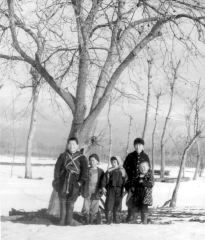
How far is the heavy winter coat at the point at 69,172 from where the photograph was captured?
9.12 m

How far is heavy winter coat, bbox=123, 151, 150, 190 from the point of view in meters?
10.1

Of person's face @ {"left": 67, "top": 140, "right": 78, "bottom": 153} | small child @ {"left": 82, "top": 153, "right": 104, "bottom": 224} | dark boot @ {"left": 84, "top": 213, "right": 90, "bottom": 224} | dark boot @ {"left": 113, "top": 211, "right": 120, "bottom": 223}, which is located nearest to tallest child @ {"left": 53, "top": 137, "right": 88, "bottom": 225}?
person's face @ {"left": 67, "top": 140, "right": 78, "bottom": 153}

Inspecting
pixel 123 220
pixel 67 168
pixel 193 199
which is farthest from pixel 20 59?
pixel 193 199

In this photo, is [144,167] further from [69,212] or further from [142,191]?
[69,212]

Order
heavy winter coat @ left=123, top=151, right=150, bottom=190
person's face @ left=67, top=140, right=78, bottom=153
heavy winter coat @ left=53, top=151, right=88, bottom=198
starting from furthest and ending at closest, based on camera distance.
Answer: heavy winter coat @ left=123, top=151, right=150, bottom=190 → person's face @ left=67, top=140, right=78, bottom=153 → heavy winter coat @ left=53, top=151, right=88, bottom=198

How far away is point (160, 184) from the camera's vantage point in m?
30.5

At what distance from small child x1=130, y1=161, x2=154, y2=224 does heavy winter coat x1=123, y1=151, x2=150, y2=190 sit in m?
0.16

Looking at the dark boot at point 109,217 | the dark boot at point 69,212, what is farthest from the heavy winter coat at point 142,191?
the dark boot at point 69,212

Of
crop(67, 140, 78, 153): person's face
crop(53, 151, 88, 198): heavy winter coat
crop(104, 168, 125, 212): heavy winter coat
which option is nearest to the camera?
crop(53, 151, 88, 198): heavy winter coat

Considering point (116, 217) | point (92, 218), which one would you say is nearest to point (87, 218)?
point (92, 218)

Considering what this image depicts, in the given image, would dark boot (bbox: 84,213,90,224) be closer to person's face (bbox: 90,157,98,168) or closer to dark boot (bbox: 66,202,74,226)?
dark boot (bbox: 66,202,74,226)

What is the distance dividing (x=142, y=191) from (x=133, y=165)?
642 millimetres

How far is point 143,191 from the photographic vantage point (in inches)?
391

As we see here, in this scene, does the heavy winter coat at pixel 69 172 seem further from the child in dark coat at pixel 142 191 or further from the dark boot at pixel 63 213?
the child in dark coat at pixel 142 191
